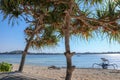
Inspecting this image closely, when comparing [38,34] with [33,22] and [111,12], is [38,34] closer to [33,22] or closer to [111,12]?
[33,22]

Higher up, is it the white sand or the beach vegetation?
the beach vegetation

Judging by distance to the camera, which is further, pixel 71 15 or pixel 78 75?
pixel 78 75

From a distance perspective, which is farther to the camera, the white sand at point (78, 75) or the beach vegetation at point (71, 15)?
the white sand at point (78, 75)

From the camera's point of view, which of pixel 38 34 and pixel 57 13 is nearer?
pixel 57 13

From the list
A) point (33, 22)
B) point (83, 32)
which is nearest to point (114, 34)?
point (83, 32)

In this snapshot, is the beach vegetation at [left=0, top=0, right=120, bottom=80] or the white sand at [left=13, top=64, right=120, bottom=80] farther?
the white sand at [left=13, top=64, right=120, bottom=80]

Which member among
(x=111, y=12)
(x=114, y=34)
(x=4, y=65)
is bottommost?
(x=4, y=65)

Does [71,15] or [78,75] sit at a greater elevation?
[71,15]

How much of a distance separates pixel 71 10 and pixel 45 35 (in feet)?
11.1

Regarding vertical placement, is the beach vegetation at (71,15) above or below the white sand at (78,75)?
above

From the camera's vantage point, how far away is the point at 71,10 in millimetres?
6809

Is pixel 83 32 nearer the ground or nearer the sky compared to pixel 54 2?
nearer the ground

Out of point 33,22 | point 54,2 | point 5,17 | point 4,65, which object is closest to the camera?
point 54,2

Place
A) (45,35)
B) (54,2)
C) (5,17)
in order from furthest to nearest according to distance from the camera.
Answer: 1. (45,35)
2. (5,17)
3. (54,2)
